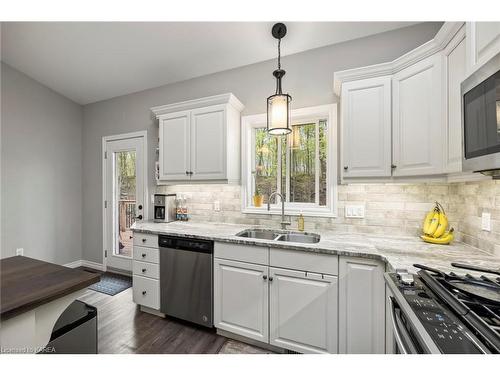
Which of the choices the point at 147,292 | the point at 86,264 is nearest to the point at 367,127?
the point at 147,292

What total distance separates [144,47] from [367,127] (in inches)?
101

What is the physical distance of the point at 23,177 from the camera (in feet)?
10.8

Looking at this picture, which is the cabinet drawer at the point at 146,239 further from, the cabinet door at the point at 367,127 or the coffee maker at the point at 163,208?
the cabinet door at the point at 367,127

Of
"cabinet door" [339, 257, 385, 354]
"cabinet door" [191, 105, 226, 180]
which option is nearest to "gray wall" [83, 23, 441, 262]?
"cabinet door" [191, 105, 226, 180]

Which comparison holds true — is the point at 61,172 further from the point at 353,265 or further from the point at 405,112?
the point at 405,112

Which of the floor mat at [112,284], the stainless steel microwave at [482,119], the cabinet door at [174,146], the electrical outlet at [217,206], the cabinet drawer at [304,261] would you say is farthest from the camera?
→ the floor mat at [112,284]

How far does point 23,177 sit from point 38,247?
108 cm

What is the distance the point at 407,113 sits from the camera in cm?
168

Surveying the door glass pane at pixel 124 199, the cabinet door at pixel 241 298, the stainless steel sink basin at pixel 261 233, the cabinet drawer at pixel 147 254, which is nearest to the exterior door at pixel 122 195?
the door glass pane at pixel 124 199

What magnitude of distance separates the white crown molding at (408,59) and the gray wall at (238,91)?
15.4 inches

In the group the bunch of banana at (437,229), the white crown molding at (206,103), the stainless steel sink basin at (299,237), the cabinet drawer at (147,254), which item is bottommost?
the cabinet drawer at (147,254)

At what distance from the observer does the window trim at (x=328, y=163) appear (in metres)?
2.25

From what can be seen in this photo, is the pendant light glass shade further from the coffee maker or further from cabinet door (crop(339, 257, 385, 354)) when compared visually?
the coffee maker
